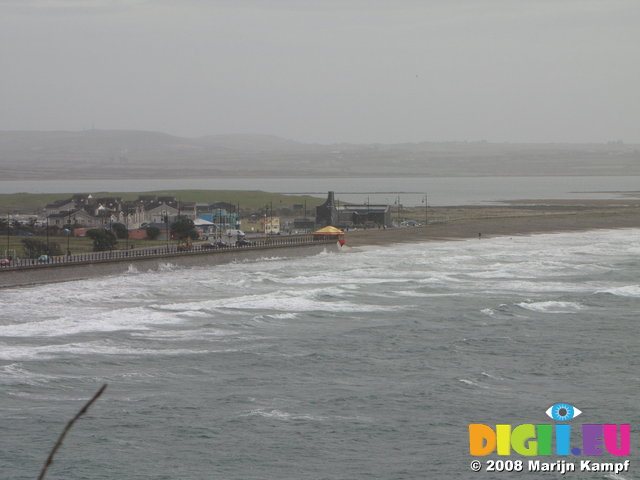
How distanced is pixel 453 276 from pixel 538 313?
808 inches

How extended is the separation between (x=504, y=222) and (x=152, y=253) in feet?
250

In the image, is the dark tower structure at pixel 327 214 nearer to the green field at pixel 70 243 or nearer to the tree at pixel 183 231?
the tree at pixel 183 231

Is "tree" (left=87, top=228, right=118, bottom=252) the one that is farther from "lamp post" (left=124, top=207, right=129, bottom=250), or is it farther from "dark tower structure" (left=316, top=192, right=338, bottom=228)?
"dark tower structure" (left=316, top=192, right=338, bottom=228)

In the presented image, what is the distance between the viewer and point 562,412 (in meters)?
34.8

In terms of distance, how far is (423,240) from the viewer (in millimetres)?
118125

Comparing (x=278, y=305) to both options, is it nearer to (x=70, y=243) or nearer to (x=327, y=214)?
(x=70, y=243)

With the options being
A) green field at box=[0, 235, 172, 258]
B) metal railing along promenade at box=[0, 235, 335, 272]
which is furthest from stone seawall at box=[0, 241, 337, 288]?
green field at box=[0, 235, 172, 258]

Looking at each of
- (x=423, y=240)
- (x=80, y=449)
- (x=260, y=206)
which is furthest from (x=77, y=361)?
(x=260, y=206)

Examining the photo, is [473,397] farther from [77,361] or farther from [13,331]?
[13,331]

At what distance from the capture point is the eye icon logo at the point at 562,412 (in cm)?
3431

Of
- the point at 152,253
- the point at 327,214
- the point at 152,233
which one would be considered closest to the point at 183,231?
the point at 152,233

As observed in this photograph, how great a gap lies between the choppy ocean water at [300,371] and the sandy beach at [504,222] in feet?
166

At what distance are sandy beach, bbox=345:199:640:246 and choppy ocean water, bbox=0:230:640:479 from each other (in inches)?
1997

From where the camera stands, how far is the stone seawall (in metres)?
69.9
